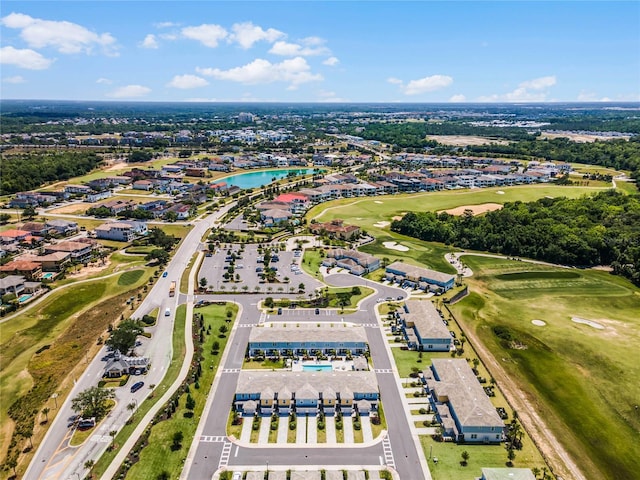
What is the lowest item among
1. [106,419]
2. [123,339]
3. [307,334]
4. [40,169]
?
[106,419]

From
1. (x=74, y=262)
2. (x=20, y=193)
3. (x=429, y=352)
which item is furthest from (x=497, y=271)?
(x=20, y=193)

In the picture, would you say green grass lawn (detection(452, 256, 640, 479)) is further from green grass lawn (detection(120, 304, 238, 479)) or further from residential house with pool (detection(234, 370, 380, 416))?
green grass lawn (detection(120, 304, 238, 479))

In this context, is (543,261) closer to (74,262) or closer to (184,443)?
(184,443)

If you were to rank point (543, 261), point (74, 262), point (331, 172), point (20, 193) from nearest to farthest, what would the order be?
1. point (74, 262)
2. point (543, 261)
3. point (20, 193)
4. point (331, 172)

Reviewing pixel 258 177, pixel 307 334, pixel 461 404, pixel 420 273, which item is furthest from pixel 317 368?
pixel 258 177

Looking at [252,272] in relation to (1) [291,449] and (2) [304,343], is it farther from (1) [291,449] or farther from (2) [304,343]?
(1) [291,449]

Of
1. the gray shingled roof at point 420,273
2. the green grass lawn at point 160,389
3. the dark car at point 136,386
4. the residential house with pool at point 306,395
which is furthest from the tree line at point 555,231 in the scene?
the dark car at point 136,386

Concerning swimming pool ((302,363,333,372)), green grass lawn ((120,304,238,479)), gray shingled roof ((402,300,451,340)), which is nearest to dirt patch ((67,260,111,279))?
green grass lawn ((120,304,238,479))
